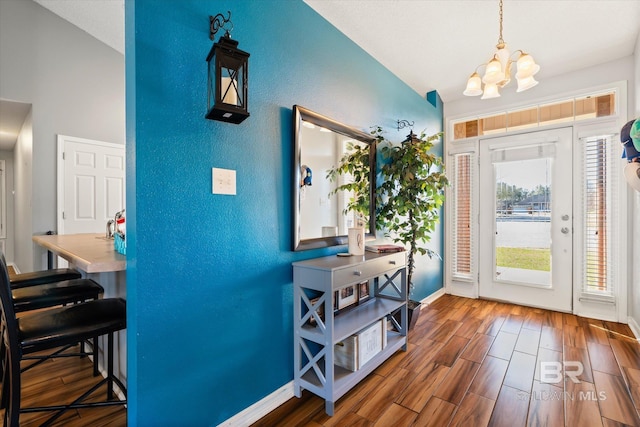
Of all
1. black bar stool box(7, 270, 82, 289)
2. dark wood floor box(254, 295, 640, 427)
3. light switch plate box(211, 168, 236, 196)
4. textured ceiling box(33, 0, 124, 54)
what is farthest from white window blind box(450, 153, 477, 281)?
textured ceiling box(33, 0, 124, 54)

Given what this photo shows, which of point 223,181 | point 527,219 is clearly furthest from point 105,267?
point 527,219

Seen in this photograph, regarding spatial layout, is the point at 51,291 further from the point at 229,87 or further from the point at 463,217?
the point at 463,217

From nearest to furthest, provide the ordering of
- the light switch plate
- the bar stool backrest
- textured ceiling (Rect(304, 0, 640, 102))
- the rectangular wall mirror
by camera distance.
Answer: the bar stool backrest, the light switch plate, the rectangular wall mirror, textured ceiling (Rect(304, 0, 640, 102))

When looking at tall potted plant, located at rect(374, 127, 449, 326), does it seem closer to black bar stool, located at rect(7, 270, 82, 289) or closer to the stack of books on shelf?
the stack of books on shelf

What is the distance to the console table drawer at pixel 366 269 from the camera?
5.56 feet

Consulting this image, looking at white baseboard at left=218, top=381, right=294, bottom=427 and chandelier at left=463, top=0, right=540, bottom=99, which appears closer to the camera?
white baseboard at left=218, top=381, right=294, bottom=427

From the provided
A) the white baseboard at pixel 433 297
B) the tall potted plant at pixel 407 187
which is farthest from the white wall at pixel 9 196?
the white baseboard at pixel 433 297

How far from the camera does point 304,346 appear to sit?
176 centimetres

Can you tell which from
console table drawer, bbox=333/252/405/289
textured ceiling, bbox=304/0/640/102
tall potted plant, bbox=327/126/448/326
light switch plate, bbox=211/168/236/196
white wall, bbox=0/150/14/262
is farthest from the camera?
white wall, bbox=0/150/14/262

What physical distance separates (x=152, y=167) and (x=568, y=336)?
11.5ft

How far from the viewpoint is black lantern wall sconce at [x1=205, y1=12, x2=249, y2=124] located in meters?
1.30

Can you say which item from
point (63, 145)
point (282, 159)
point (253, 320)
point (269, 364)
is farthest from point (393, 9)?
point (63, 145)

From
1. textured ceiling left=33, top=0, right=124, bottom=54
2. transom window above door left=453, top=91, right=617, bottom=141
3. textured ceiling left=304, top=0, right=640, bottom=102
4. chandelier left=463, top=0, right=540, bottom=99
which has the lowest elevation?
chandelier left=463, top=0, right=540, bottom=99

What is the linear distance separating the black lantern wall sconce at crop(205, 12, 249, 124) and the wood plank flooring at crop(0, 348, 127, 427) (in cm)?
172
